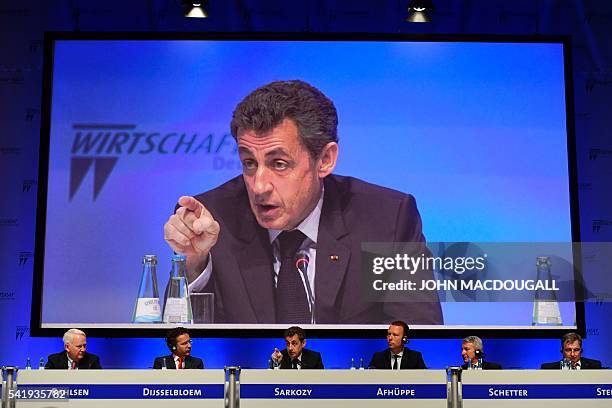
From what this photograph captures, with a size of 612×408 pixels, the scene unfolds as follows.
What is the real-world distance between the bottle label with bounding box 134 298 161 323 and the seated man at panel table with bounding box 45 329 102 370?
1.94 feet

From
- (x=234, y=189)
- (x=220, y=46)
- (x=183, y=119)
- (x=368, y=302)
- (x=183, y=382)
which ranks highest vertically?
(x=220, y=46)

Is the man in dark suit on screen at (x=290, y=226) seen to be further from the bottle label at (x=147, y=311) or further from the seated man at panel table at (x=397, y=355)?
the seated man at panel table at (x=397, y=355)

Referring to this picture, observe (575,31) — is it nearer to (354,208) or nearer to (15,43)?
(354,208)


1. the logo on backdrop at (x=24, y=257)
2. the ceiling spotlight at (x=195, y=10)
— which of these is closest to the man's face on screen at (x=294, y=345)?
the logo on backdrop at (x=24, y=257)

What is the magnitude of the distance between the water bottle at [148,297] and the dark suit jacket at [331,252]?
37cm

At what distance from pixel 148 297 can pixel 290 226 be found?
1.10 m

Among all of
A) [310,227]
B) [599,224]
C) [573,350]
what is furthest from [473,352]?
[599,224]

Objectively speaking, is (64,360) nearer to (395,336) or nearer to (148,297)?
(148,297)

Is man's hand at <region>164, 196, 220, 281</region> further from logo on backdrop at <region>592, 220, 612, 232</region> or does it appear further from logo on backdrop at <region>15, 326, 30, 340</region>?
logo on backdrop at <region>592, 220, 612, 232</region>

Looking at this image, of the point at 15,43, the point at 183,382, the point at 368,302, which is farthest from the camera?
the point at 15,43

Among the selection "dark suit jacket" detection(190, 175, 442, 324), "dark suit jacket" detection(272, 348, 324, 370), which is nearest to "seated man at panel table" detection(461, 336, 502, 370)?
"dark suit jacket" detection(190, 175, 442, 324)

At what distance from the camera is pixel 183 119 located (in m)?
6.25

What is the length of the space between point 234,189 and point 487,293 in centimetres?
193

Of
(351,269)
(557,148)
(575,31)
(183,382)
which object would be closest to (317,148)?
(351,269)
